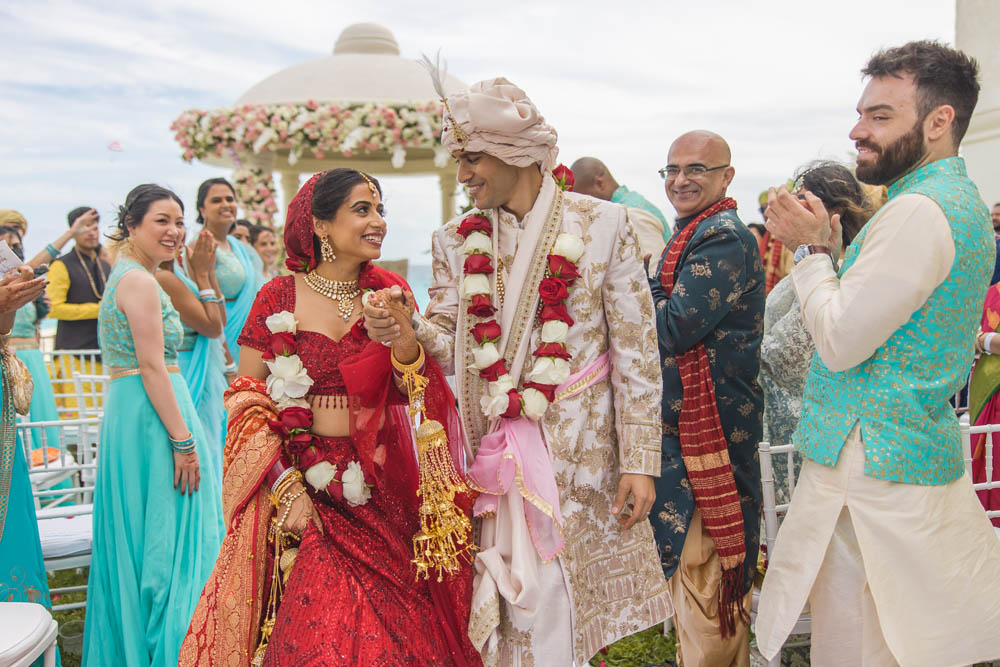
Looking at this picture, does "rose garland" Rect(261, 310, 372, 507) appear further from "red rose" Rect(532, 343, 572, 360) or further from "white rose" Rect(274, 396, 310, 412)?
"red rose" Rect(532, 343, 572, 360)

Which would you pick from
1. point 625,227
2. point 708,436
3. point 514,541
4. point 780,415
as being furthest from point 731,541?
point 625,227

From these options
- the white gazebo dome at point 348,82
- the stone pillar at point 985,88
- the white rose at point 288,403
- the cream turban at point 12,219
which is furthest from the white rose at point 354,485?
the stone pillar at point 985,88

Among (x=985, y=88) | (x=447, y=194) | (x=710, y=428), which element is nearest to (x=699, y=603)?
(x=710, y=428)

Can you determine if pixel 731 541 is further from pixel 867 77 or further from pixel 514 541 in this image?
pixel 867 77

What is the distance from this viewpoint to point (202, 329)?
13.5ft

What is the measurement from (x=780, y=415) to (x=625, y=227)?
4.59 feet

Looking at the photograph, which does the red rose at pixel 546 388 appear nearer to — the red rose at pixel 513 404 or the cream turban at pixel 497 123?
the red rose at pixel 513 404

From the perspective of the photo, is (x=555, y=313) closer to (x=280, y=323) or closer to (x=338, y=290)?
(x=338, y=290)

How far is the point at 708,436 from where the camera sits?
2752 mm

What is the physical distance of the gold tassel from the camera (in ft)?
7.18

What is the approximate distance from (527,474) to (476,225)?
2.47 feet

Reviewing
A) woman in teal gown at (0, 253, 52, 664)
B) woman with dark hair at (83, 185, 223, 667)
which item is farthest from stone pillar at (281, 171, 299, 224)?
woman in teal gown at (0, 253, 52, 664)

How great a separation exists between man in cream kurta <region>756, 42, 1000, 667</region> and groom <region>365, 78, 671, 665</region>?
48 cm

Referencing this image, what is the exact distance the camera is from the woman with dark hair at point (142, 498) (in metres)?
3.00
